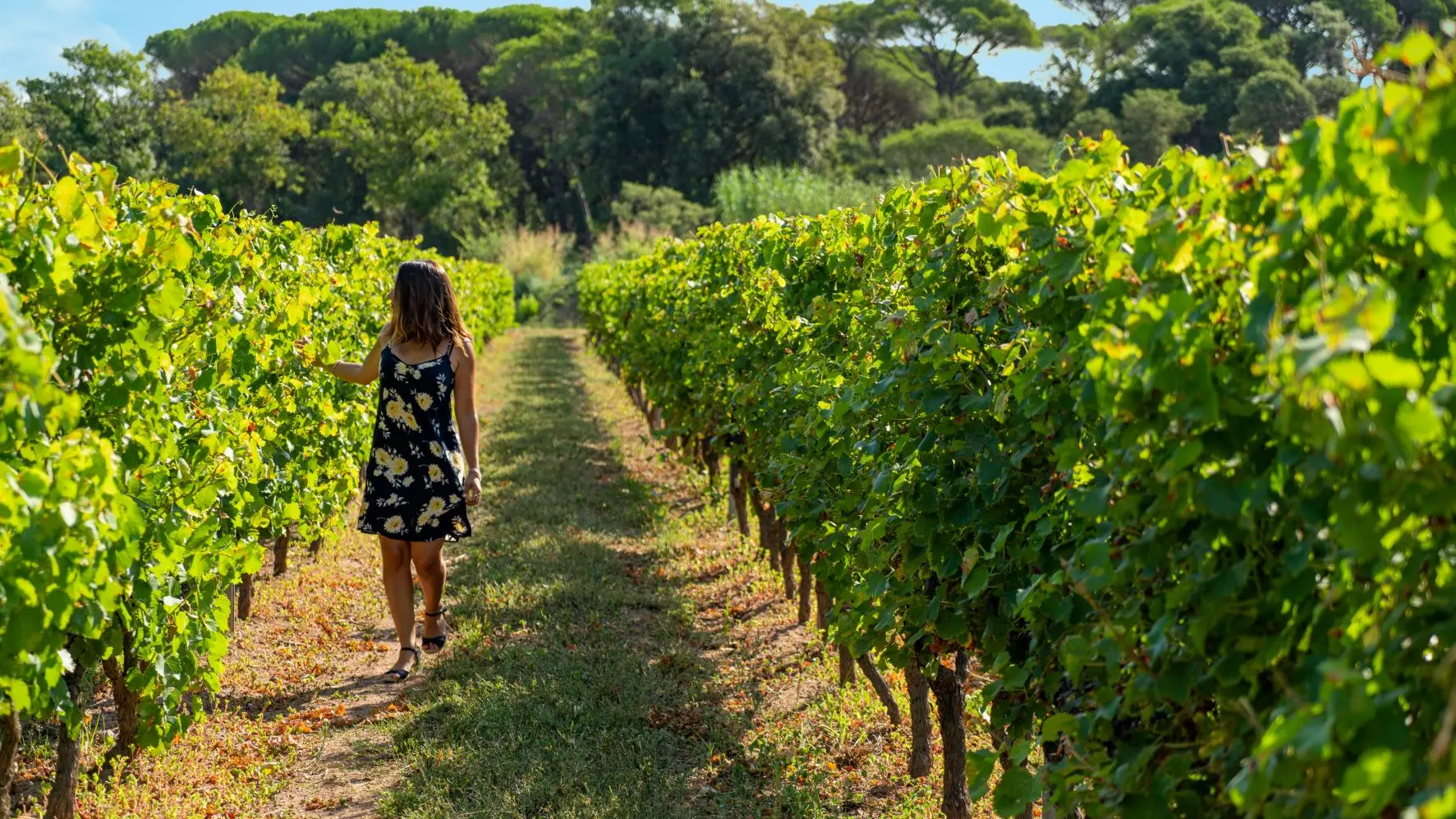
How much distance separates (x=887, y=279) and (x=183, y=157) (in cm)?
4658

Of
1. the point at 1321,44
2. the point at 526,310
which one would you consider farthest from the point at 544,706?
the point at 1321,44

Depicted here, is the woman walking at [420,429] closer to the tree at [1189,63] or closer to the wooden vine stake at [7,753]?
the wooden vine stake at [7,753]

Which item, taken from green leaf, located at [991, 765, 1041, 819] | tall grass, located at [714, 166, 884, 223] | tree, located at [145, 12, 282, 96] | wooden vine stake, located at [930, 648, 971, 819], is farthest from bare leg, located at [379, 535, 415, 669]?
tree, located at [145, 12, 282, 96]

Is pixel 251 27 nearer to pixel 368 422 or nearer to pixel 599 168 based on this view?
pixel 599 168

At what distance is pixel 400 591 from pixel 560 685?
2.58ft

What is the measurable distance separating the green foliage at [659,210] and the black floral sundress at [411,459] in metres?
29.4

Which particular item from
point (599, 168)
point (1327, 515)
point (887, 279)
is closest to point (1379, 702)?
point (1327, 515)

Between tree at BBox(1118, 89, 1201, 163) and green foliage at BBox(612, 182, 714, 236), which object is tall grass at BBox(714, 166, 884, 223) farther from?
tree at BBox(1118, 89, 1201, 163)

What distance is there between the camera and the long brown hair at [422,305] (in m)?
4.64

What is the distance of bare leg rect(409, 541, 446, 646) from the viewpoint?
A: 16.0ft

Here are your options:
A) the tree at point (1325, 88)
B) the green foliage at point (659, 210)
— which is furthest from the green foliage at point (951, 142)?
the tree at point (1325, 88)

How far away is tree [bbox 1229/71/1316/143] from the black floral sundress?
39350 mm

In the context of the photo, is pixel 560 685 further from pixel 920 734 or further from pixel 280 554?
pixel 280 554

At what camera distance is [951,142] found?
42.1 metres
